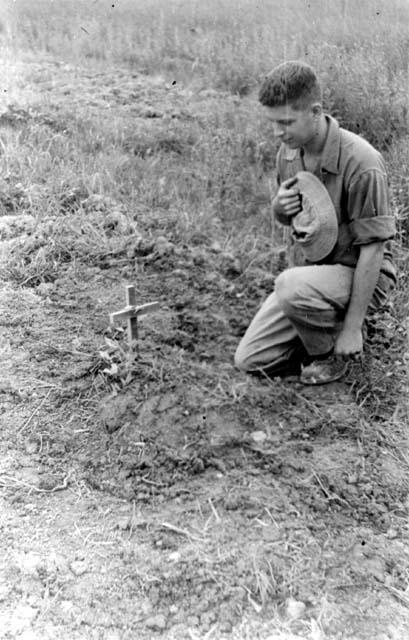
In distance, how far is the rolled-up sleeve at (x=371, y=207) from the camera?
114 inches

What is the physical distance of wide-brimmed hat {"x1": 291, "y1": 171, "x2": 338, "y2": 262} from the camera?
118 inches

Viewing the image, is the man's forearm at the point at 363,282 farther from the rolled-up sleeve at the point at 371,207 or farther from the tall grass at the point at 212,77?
the tall grass at the point at 212,77

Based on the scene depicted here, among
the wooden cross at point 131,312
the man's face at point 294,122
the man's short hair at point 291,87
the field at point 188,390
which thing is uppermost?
the man's short hair at point 291,87

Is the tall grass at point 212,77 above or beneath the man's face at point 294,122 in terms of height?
beneath

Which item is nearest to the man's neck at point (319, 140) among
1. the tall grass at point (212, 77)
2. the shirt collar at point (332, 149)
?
the shirt collar at point (332, 149)

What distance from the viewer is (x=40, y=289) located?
3.85 m

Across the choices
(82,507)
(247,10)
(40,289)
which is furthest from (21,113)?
(82,507)

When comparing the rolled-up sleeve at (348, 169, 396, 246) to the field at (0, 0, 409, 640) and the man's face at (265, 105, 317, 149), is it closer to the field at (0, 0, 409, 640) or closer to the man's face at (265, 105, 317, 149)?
the man's face at (265, 105, 317, 149)

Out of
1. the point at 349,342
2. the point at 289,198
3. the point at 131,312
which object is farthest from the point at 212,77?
the point at 349,342

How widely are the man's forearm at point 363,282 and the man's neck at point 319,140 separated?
48cm

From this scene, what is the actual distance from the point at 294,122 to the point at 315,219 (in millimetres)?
425

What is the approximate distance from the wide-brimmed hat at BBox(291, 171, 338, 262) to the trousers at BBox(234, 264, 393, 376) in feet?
0.35

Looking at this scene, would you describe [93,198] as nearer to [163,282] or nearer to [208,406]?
[163,282]

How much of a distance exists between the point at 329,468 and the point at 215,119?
3.83 m
